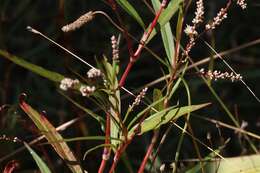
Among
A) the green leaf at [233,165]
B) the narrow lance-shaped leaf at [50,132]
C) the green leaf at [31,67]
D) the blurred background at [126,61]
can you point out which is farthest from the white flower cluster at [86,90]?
the blurred background at [126,61]

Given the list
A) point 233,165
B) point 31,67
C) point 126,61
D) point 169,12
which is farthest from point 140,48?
point 126,61

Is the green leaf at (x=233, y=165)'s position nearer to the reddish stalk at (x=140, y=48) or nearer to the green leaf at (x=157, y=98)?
the green leaf at (x=157, y=98)

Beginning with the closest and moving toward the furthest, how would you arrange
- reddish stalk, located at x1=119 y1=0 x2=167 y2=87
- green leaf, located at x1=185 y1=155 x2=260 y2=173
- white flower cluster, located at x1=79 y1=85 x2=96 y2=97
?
white flower cluster, located at x1=79 y1=85 x2=96 y2=97 < reddish stalk, located at x1=119 y1=0 x2=167 y2=87 < green leaf, located at x1=185 y1=155 x2=260 y2=173

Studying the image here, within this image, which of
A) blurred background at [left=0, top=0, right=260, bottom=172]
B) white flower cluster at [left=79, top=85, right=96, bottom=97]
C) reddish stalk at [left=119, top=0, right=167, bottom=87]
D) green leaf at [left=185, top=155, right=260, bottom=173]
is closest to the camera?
white flower cluster at [left=79, top=85, right=96, bottom=97]

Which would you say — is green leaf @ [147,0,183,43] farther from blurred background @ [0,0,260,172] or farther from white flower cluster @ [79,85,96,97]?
blurred background @ [0,0,260,172]

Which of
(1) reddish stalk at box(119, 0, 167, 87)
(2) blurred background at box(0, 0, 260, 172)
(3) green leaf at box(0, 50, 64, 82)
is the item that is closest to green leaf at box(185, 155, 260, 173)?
(1) reddish stalk at box(119, 0, 167, 87)
